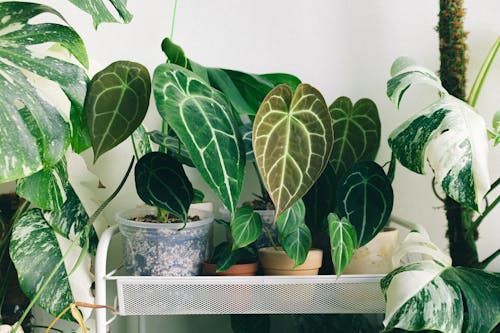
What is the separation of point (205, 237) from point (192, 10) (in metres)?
0.62

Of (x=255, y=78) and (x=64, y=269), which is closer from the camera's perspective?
(x=64, y=269)

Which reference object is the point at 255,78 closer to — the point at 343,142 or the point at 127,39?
the point at 343,142

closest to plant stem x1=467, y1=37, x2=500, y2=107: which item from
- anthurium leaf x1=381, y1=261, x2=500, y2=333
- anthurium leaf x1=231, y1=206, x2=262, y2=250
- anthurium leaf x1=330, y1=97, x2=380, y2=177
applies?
anthurium leaf x1=330, y1=97, x2=380, y2=177

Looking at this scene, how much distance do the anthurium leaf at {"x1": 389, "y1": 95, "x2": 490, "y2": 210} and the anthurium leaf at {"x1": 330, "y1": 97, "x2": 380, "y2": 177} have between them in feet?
0.88

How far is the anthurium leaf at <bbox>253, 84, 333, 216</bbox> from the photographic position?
802 millimetres

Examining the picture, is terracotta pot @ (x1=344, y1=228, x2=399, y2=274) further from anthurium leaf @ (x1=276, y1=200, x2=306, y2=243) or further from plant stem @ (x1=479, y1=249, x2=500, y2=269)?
plant stem @ (x1=479, y1=249, x2=500, y2=269)

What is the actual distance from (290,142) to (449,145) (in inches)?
9.3

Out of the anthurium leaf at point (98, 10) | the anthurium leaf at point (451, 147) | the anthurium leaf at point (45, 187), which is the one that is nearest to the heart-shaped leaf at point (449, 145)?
the anthurium leaf at point (451, 147)

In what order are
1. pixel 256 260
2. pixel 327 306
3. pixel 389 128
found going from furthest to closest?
pixel 389 128 → pixel 256 260 → pixel 327 306

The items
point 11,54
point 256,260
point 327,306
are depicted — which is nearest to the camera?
point 11,54

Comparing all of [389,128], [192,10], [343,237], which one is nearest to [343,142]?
[389,128]

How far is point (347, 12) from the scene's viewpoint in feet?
4.29

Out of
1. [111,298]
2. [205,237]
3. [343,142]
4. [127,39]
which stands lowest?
[111,298]

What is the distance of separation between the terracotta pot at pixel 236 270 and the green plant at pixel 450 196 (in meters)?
0.27
